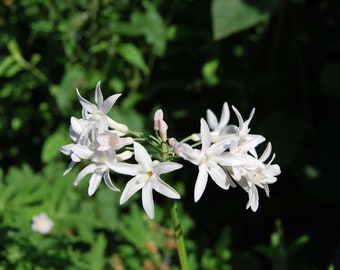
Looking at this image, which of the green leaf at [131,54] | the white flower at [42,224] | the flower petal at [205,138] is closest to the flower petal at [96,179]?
the flower petal at [205,138]

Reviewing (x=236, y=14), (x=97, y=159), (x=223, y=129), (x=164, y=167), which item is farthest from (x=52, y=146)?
(x=164, y=167)

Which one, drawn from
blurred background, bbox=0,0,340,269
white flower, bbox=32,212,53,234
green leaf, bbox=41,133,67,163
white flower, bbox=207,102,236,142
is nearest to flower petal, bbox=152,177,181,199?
white flower, bbox=207,102,236,142

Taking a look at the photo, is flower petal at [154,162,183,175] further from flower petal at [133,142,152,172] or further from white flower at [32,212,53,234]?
white flower at [32,212,53,234]

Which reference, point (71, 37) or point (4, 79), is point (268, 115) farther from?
point (4, 79)

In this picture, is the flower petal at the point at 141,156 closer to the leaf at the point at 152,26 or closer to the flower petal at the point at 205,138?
the flower petal at the point at 205,138

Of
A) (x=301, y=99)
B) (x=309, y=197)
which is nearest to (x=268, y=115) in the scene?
(x=301, y=99)

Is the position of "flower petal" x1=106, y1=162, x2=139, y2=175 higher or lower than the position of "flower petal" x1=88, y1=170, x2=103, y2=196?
higher

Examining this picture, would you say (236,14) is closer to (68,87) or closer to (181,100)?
(181,100)
